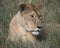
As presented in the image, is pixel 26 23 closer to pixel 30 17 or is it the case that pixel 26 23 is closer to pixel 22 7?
pixel 30 17

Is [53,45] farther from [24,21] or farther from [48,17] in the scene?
[48,17]

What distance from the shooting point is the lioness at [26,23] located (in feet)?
16.5

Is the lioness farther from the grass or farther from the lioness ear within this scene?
the grass

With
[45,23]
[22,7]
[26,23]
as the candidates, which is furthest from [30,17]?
[45,23]

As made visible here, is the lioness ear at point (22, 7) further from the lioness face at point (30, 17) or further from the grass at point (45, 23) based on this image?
the grass at point (45, 23)

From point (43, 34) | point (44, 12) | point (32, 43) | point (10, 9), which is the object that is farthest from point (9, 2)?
point (32, 43)

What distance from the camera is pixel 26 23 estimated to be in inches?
199

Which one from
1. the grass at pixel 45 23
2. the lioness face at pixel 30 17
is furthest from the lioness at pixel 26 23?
the grass at pixel 45 23

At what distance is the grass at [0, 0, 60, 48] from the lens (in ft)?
15.9

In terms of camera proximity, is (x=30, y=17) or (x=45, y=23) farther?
(x=45, y=23)

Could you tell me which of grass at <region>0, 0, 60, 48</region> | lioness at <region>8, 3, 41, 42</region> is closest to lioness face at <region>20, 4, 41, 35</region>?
lioness at <region>8, 3, 41, 42</region>

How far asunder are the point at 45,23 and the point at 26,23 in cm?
91

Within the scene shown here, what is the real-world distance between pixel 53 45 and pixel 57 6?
7.91 feet

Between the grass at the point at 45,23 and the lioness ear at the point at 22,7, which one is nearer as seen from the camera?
the grass at the point at 45,23
